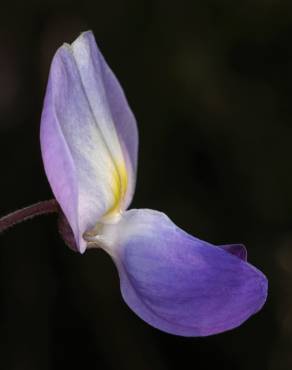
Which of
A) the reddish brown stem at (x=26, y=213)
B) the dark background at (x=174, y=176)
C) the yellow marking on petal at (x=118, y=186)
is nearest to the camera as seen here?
the reddish brown stem at (x=26, y=213)

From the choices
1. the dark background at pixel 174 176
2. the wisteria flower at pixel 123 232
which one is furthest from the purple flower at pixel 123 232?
the dark background at pixel 174 176

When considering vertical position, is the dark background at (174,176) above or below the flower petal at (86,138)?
below

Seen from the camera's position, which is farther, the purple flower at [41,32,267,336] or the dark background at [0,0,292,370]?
the dark background at [0,0,292,370]

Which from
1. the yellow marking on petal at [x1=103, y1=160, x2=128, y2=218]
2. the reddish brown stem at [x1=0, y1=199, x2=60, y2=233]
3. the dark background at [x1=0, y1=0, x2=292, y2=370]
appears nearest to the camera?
the reddish brown stem at [x1=0, y1=199, x2=60, y2=233]

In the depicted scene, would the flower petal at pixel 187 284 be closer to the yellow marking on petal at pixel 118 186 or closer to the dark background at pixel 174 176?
the yellow marking on petal at pixel 118 186

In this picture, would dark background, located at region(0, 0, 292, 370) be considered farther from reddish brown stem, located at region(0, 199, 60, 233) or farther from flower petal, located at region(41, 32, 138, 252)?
reddish brown stem, located at region(0, 199, 60, 233)

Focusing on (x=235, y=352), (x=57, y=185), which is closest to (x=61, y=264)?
(x=235, y=352)

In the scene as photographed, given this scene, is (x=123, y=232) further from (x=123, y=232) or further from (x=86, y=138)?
(x=86, y=138)

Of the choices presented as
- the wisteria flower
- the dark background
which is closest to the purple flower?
the wisteria flower

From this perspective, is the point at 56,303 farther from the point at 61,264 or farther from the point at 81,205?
the point at 81,205
